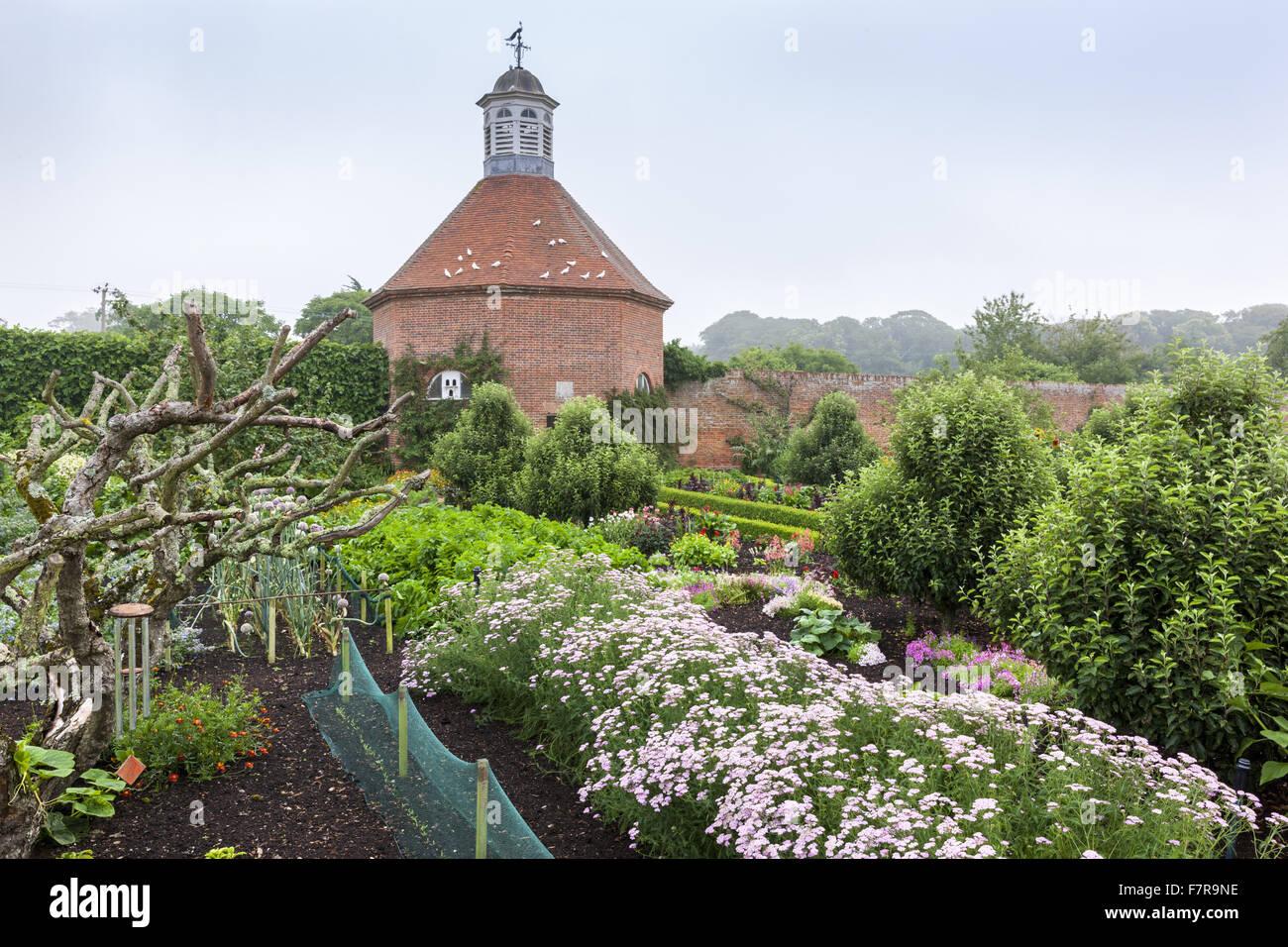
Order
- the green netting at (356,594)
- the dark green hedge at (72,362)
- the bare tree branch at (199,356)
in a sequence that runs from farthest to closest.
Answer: the dark green hedge at (72,362)
the green netting at (356,594)
the bare tree branch at (199,356)

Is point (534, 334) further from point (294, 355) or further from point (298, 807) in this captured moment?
point (294, 355)

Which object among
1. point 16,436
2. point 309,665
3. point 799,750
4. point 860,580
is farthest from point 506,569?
point 16,436

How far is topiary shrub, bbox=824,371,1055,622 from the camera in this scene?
25.0ft

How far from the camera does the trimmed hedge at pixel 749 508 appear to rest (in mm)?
14688

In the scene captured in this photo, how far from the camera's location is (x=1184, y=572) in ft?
15.4

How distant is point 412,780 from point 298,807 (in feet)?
2.03

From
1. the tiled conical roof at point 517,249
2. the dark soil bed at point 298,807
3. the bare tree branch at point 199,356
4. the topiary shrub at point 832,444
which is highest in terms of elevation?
the tiled conical roof at point 517,249

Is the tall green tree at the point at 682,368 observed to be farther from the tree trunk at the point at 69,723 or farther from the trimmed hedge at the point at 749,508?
the tree trunk at the point at 69,723

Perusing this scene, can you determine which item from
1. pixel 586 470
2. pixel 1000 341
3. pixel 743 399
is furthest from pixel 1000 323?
pixel 586 470

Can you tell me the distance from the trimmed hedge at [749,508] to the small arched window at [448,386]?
6.47 metres

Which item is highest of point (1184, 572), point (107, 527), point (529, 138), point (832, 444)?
point (529, 138)

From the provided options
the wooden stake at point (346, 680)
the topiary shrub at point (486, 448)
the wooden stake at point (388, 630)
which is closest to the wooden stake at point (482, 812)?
the wooden stake at point (346, 680)

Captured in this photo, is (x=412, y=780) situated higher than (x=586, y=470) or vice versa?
(x=586, y=470)

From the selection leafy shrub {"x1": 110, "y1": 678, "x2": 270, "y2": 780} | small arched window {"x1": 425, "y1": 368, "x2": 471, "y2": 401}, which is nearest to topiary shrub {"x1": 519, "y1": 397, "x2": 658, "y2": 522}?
leafy shrub {"x1": 110, "y1": 678, "x2": 270, "y2": 780}
